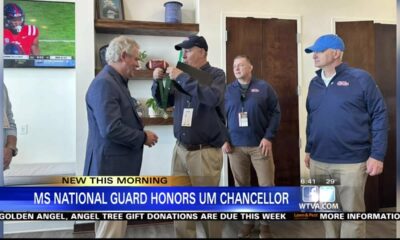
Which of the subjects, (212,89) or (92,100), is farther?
(212,89)

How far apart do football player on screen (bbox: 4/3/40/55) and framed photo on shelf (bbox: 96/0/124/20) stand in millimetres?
538

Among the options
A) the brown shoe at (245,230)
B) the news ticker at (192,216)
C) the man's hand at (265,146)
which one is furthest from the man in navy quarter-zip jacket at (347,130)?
the man's hand at (265,146)

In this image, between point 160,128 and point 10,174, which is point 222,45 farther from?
point 10,174

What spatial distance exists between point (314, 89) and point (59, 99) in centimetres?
168

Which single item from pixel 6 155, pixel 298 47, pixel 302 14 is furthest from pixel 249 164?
pixel 6 155

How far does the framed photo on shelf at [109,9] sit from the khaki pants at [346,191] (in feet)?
6.38

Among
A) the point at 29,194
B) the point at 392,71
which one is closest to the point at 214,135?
the point at 29,194

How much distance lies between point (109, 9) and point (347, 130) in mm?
2022

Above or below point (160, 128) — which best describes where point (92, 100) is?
above

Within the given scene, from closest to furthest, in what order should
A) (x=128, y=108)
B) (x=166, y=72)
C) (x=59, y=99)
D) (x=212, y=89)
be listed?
(x=128, y=108)
(x=212, y=89)
(x=166, y=72)
(x=59, y=99)

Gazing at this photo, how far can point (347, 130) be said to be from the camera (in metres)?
1.45

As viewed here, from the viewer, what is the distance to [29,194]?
4.06 feet

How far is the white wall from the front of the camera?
2.40 metres

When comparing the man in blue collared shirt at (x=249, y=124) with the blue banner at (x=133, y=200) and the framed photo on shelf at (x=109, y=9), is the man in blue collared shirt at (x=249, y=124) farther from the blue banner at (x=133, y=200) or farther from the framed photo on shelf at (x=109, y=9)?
the framed photo on shelf at (x=109, y=9)
